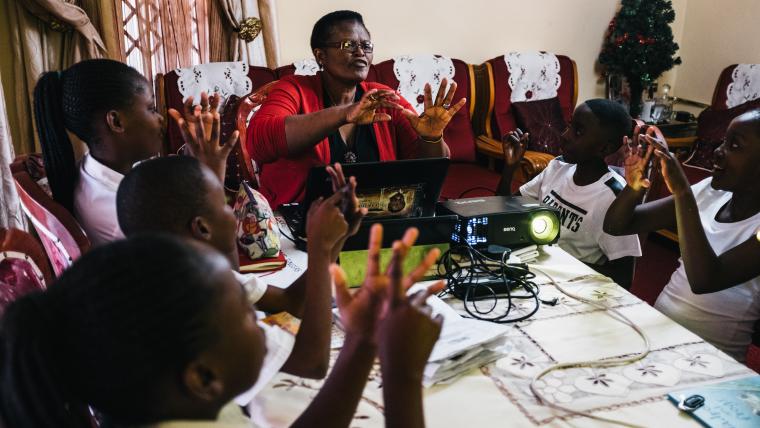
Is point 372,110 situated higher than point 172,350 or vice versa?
point 372,110

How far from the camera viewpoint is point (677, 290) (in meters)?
1.50

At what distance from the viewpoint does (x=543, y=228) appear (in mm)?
1454

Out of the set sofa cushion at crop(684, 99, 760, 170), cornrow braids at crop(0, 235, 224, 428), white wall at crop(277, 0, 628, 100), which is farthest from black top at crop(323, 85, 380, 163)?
sofa cushion at crop(684, 99, 760, 170)

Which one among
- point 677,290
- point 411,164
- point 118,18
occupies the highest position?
point 118,18

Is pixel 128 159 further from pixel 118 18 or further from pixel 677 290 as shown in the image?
pixel 118 18

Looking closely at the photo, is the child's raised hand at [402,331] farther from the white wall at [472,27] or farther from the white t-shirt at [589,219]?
the white wall at [472,27]

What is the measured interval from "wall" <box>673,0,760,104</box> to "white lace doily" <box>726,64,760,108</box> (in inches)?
7.5

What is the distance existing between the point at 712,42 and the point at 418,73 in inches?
87.5

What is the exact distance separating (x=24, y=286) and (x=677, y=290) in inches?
58.1

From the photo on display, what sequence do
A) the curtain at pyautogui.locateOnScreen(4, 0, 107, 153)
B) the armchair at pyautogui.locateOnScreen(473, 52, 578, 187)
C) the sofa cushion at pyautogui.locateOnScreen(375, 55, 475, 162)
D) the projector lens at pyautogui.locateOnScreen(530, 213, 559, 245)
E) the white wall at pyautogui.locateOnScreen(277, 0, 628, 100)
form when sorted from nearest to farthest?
the projector lens at pyautogui.locateOnScreen(530, 213, 559, 245), the curtain at pyautogui.locateOnScreen(4, 0, 107, 153), the sofa cushion at pyautogui.locateOnScreen(375, 55, 475, 162), the white wall at pyautogui.locateOnScreen(277, 0, 628, 100), the armchair at pyautogui.locateOnScreen(473, 52, 578, 187)

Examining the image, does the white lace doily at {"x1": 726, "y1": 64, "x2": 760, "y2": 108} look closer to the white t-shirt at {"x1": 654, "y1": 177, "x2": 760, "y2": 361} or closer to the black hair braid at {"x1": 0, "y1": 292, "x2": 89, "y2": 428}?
the white t-shirt at {"x1": 654, "y1": 177, "x2": 760, "y2": 361}

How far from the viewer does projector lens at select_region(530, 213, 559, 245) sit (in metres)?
1.44

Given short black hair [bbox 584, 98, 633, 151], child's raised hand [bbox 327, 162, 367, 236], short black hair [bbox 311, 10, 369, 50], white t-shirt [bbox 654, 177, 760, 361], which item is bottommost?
white t-shirt [bbox 654, 177, 760, 361]

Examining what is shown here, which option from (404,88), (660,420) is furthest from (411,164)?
(404,88)
